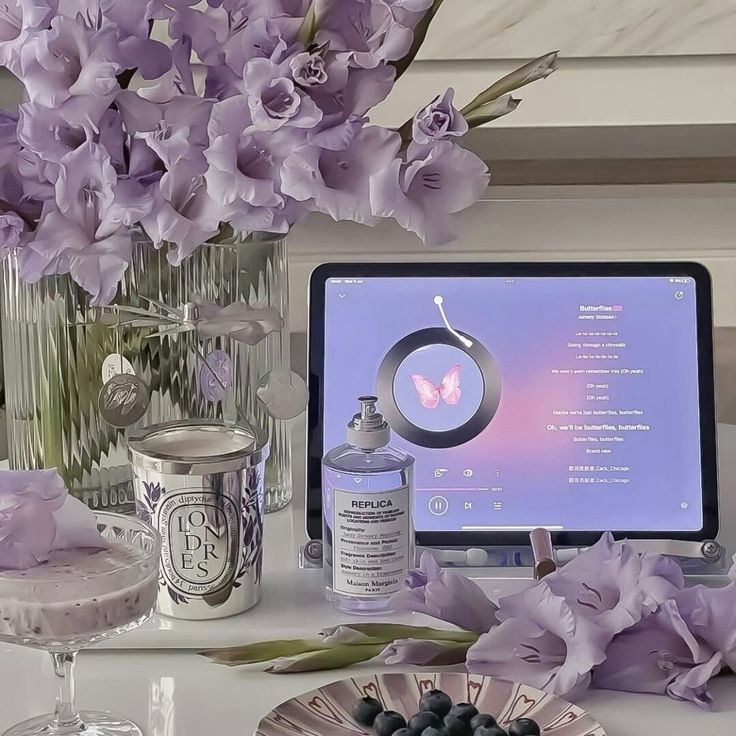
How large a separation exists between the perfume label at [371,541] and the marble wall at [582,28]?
81cm

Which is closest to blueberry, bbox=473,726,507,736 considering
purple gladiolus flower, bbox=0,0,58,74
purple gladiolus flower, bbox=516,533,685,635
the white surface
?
purple gladiolus flower, bbox=516,533,685,635

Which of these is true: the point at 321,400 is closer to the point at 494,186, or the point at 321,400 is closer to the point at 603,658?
the point at 603,658

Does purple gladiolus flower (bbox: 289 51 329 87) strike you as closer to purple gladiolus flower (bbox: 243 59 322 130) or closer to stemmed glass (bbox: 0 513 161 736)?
purple gladiolus flower (bbox: 243 59 322 130)

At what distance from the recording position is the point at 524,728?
65 centimetres

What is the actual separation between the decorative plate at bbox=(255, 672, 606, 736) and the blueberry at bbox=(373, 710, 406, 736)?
0.04 ft

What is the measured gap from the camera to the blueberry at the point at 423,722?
2.11ft

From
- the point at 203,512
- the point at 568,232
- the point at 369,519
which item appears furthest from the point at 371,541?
the point at 568,232

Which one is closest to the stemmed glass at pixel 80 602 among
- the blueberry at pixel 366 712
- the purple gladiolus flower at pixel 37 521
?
the purple gladiolus flower at pixel 37 521

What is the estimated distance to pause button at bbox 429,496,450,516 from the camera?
941mm

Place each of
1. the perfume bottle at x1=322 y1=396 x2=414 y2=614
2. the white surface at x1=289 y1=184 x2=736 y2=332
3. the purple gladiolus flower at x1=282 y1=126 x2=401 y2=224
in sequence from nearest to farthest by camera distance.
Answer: the purple gladiolus flower at x1=282 y1=126 x2=401 y2=224 < the perfume bottle at x1=322 y1=396 x2=414 y2=614 < the white surface at x1=289 y1=184 x2=736 y2=332

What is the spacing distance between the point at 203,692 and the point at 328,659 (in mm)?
81

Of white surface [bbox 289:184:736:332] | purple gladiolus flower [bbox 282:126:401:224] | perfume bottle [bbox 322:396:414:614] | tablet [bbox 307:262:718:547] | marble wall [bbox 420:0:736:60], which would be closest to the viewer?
purple gladiolus flower [bbox 282:126:401:224]

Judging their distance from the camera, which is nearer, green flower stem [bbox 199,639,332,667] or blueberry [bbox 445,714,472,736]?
blueberry [bbox 445,714,472,736]

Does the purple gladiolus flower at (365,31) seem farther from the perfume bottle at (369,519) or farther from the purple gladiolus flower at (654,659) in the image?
the purple gladiolus flower at (654,659)
